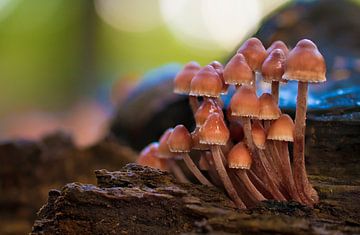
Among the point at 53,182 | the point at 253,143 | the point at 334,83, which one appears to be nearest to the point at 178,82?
the point at 253,143

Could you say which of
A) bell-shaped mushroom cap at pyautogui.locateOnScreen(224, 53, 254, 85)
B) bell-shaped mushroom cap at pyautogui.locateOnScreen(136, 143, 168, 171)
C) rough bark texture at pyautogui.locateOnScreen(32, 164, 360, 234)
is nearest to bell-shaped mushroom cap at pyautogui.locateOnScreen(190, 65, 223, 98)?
bell-shaped mushroom cap at pyautogui.locateOnScreen(224, 53, 254, 85)

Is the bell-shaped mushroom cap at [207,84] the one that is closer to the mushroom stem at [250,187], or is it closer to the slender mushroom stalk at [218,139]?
the slender mushroom stalk at [218,139]

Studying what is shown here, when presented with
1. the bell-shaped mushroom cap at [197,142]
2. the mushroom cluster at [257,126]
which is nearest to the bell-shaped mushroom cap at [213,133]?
the mushroom cluster at [257,126]

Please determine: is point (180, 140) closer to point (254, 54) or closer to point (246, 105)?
point (246, 105)

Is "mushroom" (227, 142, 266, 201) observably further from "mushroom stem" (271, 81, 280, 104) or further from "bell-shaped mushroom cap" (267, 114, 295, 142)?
"mushroom stem" (271, 81, 280, 104)

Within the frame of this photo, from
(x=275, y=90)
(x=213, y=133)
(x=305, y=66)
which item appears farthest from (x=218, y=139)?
(x=305, y=66)

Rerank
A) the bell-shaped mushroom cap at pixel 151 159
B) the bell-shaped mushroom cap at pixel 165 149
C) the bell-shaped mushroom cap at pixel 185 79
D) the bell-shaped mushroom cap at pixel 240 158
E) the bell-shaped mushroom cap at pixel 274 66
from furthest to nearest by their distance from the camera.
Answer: the bell-shaped mushroom cap at pixel 151 159 → the bell-shaped mushroom cap at pixel 165 149 → the bell-shaped mushroom cap at pixel 185 79 → the bell-shaped mushroom cap at pixel 240 158 → the bell-shaped mushroom cap at pixel 274 66

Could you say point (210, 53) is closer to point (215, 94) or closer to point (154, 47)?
point (154, 47)
